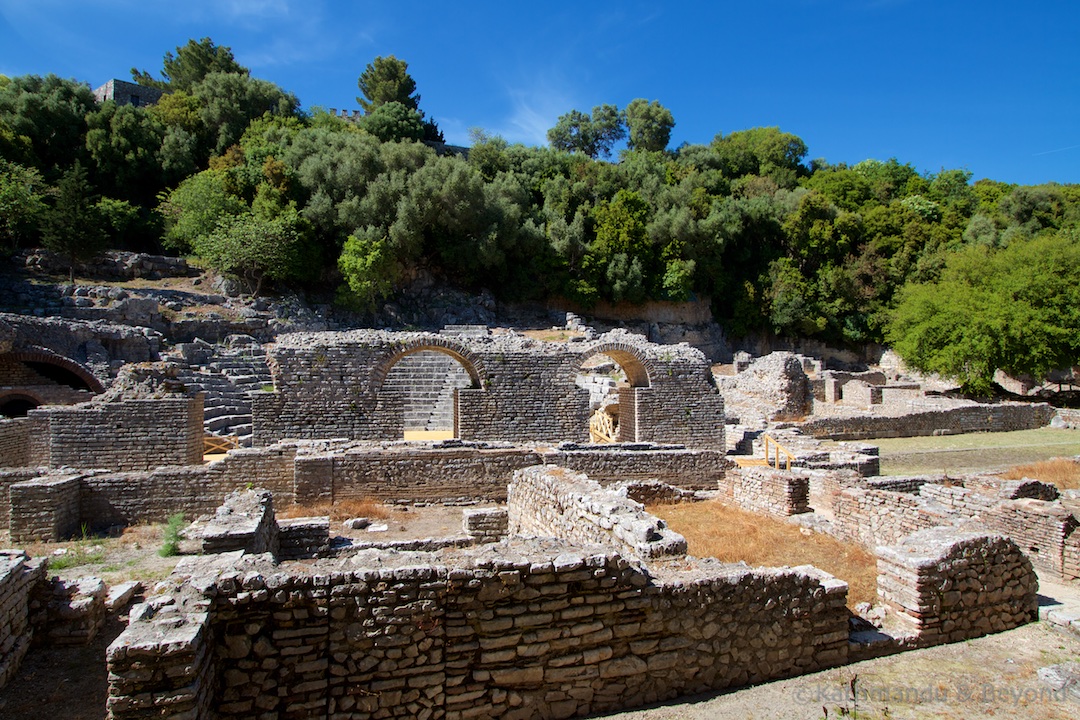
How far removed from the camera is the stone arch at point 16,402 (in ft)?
65.2

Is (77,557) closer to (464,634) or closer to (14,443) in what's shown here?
(464,634)

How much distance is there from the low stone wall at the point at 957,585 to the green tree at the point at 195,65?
55822mm

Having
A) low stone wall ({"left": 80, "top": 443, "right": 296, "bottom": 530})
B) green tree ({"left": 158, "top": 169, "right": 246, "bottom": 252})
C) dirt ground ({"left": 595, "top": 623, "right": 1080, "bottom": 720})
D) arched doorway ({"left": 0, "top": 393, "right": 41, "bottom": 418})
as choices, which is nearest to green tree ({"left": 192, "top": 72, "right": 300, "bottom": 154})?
green tree ({"left": 158, "top": 169, "right": 246, "bottom": 252})

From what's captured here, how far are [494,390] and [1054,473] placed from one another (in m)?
11.3

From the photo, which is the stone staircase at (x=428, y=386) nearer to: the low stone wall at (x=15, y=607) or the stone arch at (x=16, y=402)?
the stone arch at (x=16, y=402)

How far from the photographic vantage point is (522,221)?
122ft

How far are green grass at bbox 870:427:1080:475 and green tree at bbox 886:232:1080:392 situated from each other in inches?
183

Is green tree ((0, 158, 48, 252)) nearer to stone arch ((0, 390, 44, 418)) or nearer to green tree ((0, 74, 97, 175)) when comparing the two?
green tree ((0, 74, 97, 175))

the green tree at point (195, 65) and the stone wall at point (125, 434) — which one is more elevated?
the green tree at point (195, 65)

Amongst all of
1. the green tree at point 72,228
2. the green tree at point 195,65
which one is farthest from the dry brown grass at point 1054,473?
the green tree at point 195,65

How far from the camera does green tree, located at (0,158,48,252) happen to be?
28.1 metres

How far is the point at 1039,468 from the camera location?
12531 millimetres

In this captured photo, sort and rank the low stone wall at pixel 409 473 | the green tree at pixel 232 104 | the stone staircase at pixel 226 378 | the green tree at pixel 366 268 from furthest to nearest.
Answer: the green tree at pixel 232 104 → the green tree at pixel 366 268 → the stone staircase at pixel 226 378 → the low stone wall at pixel 409 473

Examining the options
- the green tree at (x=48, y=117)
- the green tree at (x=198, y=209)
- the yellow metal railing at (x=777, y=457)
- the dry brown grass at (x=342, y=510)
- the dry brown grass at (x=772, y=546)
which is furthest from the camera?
the green tree at (x=48, y=117)
